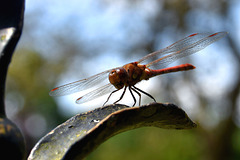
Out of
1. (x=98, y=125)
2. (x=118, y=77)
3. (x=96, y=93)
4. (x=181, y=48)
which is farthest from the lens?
(x=181, y=48)

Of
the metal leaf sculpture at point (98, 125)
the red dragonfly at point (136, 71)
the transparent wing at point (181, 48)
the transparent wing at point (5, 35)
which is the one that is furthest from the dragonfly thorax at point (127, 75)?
the transparent wing at point (5, 35)

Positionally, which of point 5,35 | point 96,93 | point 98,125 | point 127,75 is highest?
point 5,35

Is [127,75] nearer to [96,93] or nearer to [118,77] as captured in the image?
[118,77]

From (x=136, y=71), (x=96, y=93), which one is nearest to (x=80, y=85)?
(x=96, y=93)

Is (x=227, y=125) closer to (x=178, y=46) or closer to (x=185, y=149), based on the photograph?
(x=185, y=149)

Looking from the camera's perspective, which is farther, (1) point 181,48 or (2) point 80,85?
(1) point 181,48

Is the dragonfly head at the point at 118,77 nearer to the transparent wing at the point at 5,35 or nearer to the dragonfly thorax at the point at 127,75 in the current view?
the dragonfly thorax at the point at 127,75
